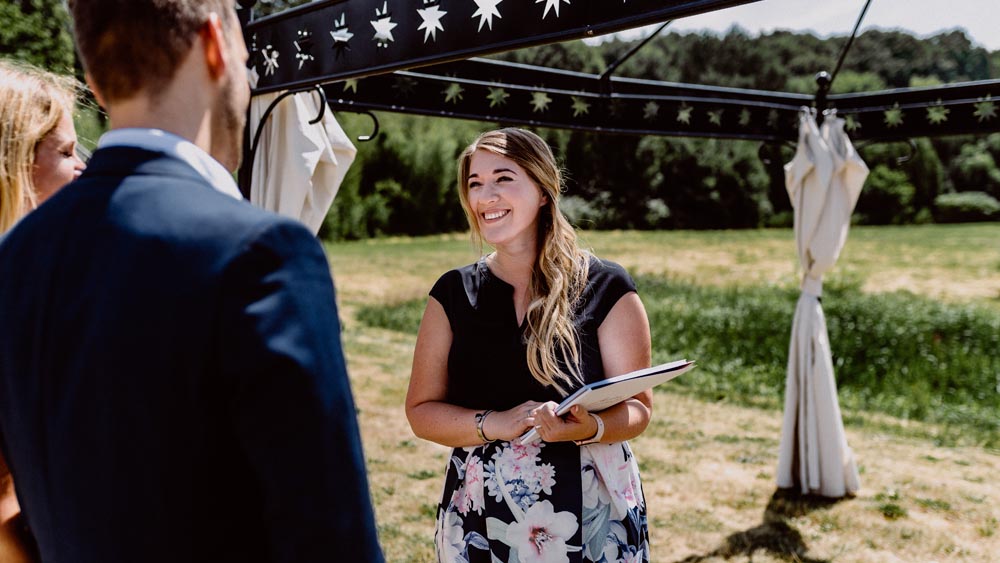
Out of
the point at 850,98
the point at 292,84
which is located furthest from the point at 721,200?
the point at 292,84

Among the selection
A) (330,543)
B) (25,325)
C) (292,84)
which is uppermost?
(292,84)

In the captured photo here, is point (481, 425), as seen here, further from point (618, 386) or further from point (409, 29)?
point (409, 29)

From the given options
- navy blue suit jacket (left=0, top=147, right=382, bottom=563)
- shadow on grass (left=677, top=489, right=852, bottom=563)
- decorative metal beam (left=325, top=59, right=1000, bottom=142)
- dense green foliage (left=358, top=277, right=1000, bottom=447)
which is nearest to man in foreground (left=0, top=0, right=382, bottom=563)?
navy blue suit jacket (left=0, top=147, right=382, bottom=563)

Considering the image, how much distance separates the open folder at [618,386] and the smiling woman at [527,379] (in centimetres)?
10

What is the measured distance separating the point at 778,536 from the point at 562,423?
136 inches

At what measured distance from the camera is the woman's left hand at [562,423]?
218cm

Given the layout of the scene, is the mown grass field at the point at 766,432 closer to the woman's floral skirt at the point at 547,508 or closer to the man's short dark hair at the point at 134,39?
the woman's floral skirt at the point at 547,508

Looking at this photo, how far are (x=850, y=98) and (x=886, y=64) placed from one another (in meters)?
53.8

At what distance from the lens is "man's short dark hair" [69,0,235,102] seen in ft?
3.05

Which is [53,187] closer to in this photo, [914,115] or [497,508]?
[497,508]

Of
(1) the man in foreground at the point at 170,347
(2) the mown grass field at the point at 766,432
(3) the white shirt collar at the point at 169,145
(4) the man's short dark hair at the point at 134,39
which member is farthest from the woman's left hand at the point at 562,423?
(4) the man's short dark hair at the point at 134,39

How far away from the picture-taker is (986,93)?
4.68 meters

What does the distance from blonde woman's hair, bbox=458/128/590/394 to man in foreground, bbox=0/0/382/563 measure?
139cm

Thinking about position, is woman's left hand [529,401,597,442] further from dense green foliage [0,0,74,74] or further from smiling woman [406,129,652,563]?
dense green foliage [0,0,74,74]
